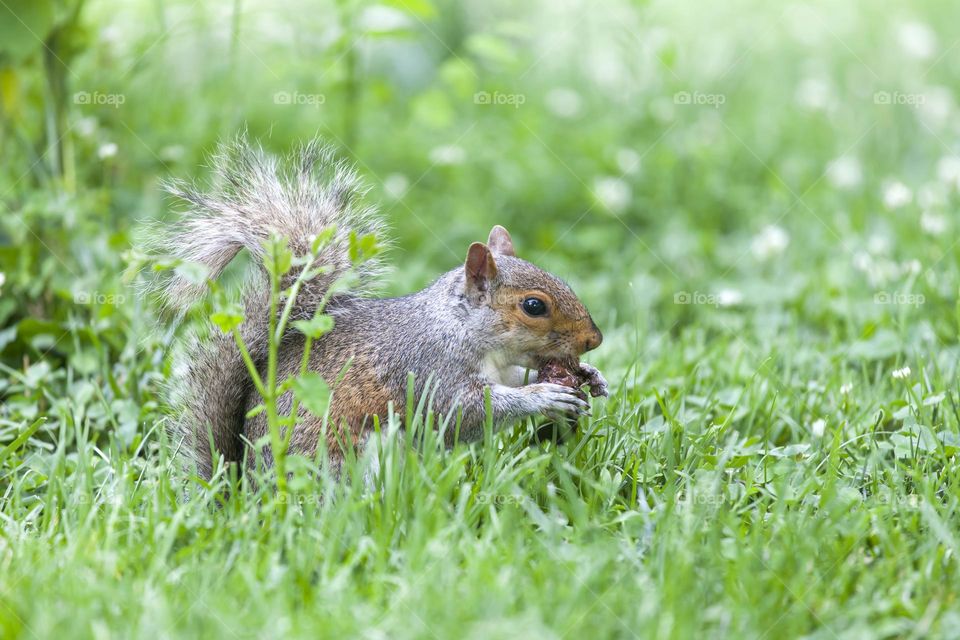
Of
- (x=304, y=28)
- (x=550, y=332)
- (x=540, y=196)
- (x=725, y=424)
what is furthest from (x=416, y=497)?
(x=304, y=28)

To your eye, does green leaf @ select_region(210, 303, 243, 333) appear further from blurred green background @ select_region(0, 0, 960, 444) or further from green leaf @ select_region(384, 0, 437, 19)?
green leaf @ select_region(384, 0, 437, 19)

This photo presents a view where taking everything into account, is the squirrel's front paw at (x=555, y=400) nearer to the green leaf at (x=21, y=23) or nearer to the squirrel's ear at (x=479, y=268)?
the squirrel's ear at (x=479, y=268)

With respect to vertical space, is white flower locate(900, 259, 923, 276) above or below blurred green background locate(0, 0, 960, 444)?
below

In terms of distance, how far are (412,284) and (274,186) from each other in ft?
5.58

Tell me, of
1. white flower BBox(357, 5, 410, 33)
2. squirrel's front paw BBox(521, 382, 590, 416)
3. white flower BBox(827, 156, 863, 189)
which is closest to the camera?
squirrel's front paw BBox(521, 382, 590, 416)

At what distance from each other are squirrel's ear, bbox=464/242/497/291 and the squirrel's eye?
11 centimetres

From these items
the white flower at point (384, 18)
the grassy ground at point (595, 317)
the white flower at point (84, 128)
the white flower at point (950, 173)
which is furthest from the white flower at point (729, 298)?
the white flower at point (84, 128)

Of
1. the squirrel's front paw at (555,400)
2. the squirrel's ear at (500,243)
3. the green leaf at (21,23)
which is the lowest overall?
the squirrel's front paw at (555,400)

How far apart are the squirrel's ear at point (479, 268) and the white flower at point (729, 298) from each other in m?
1.43

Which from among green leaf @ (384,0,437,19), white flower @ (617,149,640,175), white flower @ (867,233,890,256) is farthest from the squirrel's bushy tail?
white flower @ (617,149,640,175)

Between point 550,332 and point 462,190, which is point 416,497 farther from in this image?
point 462,190

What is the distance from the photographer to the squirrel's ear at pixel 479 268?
2.82m

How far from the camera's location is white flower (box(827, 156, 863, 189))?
5.17 meters

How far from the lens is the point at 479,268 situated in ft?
9.35
